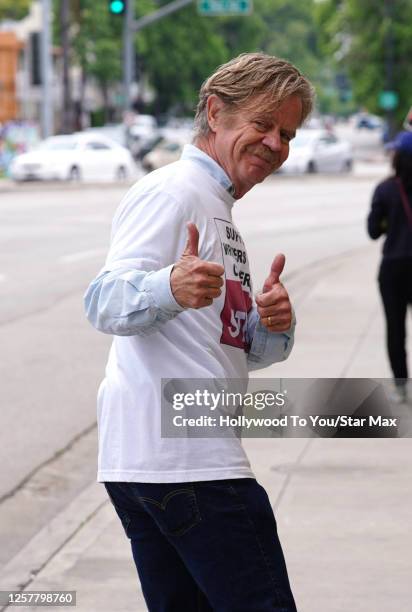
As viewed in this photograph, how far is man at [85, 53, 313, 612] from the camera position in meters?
3.23

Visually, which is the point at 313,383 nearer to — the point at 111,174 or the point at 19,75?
the point at 111,174

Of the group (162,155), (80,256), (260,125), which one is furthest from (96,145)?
(260,125)

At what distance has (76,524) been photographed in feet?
21.8

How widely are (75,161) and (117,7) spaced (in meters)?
9.64

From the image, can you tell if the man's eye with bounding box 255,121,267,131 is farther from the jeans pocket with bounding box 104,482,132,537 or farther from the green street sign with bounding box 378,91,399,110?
the green street sign with bounding box 378,91,399,110

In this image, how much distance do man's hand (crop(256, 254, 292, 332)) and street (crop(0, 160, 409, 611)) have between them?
313cm

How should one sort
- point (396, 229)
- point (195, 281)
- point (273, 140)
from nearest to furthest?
point (195, 281) < point (273, 140) < point (396, 229)

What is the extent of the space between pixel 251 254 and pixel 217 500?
713 inches

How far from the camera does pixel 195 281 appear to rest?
3.13 m

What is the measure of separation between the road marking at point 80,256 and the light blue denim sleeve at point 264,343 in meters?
16.6

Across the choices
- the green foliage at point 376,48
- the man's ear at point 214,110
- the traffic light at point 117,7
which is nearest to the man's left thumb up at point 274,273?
the man's ear at point 214,110

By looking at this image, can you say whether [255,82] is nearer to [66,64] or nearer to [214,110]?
[214,110]

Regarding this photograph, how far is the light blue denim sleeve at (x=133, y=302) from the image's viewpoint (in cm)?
316

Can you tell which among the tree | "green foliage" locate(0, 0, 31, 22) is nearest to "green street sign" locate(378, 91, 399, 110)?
the tree
